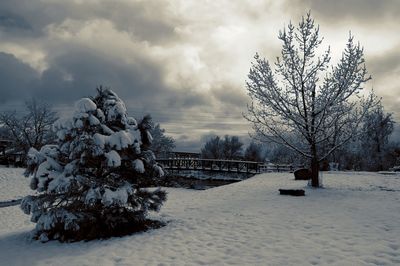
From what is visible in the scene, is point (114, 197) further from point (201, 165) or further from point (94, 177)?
point (201, 165)

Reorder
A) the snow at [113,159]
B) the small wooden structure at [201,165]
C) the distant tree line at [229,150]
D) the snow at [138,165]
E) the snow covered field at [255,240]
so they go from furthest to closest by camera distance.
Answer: the distant tree line at [229,150], the small wooden structure at [201,165], the snow at [138,165], the snow at [113,159], the snow covered field at [255,240]

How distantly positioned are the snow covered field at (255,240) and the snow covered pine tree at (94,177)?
634mm

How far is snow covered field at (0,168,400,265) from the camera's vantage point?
652 centimetres

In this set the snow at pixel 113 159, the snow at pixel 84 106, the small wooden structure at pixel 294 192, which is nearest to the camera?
the snow at pixel 113 159

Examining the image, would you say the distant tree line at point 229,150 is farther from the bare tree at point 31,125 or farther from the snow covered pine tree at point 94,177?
the snow covered pine tree at point 94,177

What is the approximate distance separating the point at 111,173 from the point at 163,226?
90.9 inches

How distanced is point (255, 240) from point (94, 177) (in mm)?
5050

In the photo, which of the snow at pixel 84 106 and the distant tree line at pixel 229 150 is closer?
the snow at pixel 84 106

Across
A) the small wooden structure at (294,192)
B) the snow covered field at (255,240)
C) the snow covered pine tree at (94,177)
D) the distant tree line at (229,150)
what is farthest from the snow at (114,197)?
the distant tree line at (229,150)

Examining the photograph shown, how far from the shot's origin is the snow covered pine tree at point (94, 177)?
9.10 meters

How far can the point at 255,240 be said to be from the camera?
773cm

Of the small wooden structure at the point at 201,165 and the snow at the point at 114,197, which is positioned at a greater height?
the small wooden structure at the point at 201,165

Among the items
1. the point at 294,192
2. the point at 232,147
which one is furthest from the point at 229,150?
the point at 294,192

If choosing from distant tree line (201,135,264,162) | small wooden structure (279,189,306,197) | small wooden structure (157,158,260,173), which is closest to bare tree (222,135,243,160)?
distant tree line (201,135,264,162)
